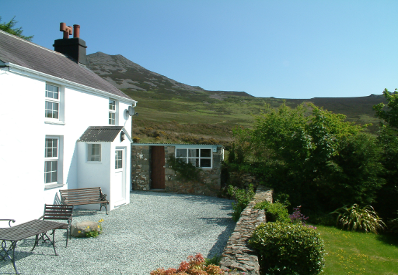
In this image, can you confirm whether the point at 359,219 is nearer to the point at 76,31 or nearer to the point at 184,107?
the point at 76,31

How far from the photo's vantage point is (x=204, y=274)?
389 centimetres

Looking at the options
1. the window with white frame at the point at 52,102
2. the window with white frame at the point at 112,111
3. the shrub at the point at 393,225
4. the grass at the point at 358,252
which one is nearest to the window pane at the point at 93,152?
the window with white frame at the point at 52,102

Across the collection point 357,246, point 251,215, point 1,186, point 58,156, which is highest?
point 58,156

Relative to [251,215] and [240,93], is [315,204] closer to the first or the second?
[251,215]

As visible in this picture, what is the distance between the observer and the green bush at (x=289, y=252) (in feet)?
17.4

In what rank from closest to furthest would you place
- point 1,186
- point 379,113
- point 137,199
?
point 1,186 → point 137,199 → point 379,113

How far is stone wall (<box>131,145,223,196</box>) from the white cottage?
2.79 meters

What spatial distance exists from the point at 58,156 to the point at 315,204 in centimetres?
1040

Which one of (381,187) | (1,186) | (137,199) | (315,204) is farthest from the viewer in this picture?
(137,199)

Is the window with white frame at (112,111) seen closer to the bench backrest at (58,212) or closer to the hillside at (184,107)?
the bench backrest at (58,212)

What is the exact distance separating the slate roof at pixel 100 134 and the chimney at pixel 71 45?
17.8 feet

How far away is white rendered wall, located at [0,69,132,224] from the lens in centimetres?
773

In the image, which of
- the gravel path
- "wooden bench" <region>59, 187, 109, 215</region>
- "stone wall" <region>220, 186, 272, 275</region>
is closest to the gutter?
"wooden bench" <region>59, 187, 109, 215</region>

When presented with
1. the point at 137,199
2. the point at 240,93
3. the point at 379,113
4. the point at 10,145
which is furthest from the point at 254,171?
the point at 240,93
